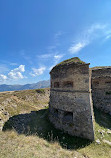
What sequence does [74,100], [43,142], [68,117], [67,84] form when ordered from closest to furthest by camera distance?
1. [43,142]
2. [74,100]
3. [68,117]
4. [67,84]

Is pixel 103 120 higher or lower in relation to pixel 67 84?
lower

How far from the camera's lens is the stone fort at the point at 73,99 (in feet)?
24.1

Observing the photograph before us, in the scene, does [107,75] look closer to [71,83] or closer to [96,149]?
[71,83]

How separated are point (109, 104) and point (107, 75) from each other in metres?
4.19

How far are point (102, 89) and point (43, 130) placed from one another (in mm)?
10024

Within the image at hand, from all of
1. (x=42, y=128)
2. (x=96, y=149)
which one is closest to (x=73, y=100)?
(x=96, y=149)

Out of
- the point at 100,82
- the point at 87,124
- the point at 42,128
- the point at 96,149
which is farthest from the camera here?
the point at 100,82

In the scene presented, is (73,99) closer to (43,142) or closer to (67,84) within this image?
(67,84)

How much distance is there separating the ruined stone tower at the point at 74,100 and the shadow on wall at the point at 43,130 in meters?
0.53

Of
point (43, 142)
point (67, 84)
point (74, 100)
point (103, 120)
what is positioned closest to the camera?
point (43, 142)

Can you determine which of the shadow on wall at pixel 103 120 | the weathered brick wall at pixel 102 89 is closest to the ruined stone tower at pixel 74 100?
the shadow on wall at pixel 103 120

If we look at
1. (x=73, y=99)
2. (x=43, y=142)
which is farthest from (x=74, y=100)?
(x=43, y=142)

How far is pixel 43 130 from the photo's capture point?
8383 millimetres

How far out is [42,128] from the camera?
8641 mm
